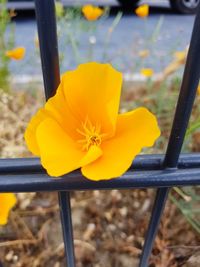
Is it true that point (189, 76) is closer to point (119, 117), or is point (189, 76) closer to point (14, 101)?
point (119, 117)

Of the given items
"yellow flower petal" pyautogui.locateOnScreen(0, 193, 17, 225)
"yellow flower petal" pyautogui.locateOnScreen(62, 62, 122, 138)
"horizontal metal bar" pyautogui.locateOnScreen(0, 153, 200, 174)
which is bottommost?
"yellow flower petal" pyautogui.locateOnScreen(0, 193, 17, 225)

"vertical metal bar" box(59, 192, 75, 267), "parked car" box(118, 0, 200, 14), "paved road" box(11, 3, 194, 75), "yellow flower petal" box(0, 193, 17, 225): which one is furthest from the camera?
"parked car" box(118, 0, 200, 14)

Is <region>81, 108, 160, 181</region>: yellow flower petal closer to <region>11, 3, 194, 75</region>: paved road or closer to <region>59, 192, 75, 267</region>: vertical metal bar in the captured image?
<region>59, 192, 75, 267</region>: vertical metal bar

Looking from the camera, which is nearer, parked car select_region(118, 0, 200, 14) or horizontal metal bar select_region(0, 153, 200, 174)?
horizontal metal bar select_region(0, 153, 200, 174)

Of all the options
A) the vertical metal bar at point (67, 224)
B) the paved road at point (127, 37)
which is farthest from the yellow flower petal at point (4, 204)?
the paved road at point (127, 37)

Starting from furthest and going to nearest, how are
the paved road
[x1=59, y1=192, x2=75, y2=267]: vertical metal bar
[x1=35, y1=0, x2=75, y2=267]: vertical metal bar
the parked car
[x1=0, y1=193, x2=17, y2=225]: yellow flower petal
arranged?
the parked car, the paved road, [x1=0, y1=193, x2=17, y2=225]: yellow flower petal, [x1=59, y1=192, x2=75, y2=267]: vertical metal bar, [x1=35, y1=0, x2=75, y2=267]: vertical metal bar

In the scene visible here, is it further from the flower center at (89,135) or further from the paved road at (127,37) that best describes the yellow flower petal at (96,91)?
the paved road at (127,37)

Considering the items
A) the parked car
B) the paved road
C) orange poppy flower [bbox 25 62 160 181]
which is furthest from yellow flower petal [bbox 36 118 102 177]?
the parked car

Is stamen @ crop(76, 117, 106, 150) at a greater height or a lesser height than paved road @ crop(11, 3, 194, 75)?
greater
